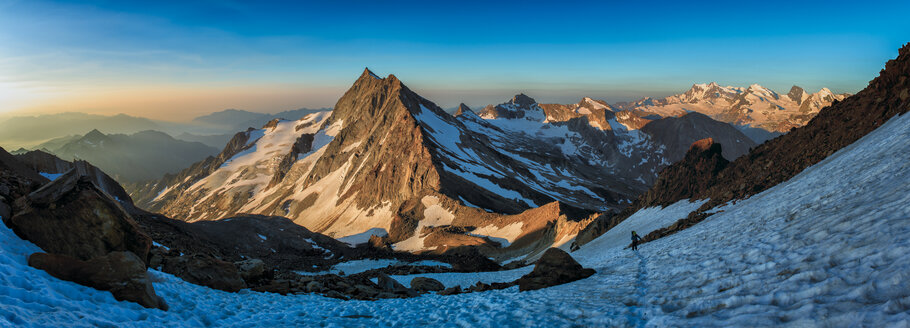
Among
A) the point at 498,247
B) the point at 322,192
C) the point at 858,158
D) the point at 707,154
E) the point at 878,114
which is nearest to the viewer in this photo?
the point at 858,158

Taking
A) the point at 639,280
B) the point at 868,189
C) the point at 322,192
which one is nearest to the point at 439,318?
the point at 639,280

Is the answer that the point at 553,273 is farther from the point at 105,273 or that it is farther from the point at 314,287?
the point at 105,273

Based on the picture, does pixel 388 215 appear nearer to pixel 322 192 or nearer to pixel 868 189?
pixel 322 192

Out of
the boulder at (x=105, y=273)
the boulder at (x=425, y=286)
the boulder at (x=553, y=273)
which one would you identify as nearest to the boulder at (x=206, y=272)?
the boulder at (x=105, y=273)

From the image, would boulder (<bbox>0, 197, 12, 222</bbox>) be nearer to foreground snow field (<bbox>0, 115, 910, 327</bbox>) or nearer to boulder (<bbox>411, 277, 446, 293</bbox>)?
foreground snow field (<bbox>0, 115, 910, 327</bbox>)

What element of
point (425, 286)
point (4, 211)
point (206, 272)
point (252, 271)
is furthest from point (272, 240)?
point (4, 211)

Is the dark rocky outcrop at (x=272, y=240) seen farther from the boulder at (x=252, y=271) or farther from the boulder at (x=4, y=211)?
the boulder at (x=4, y=211)
